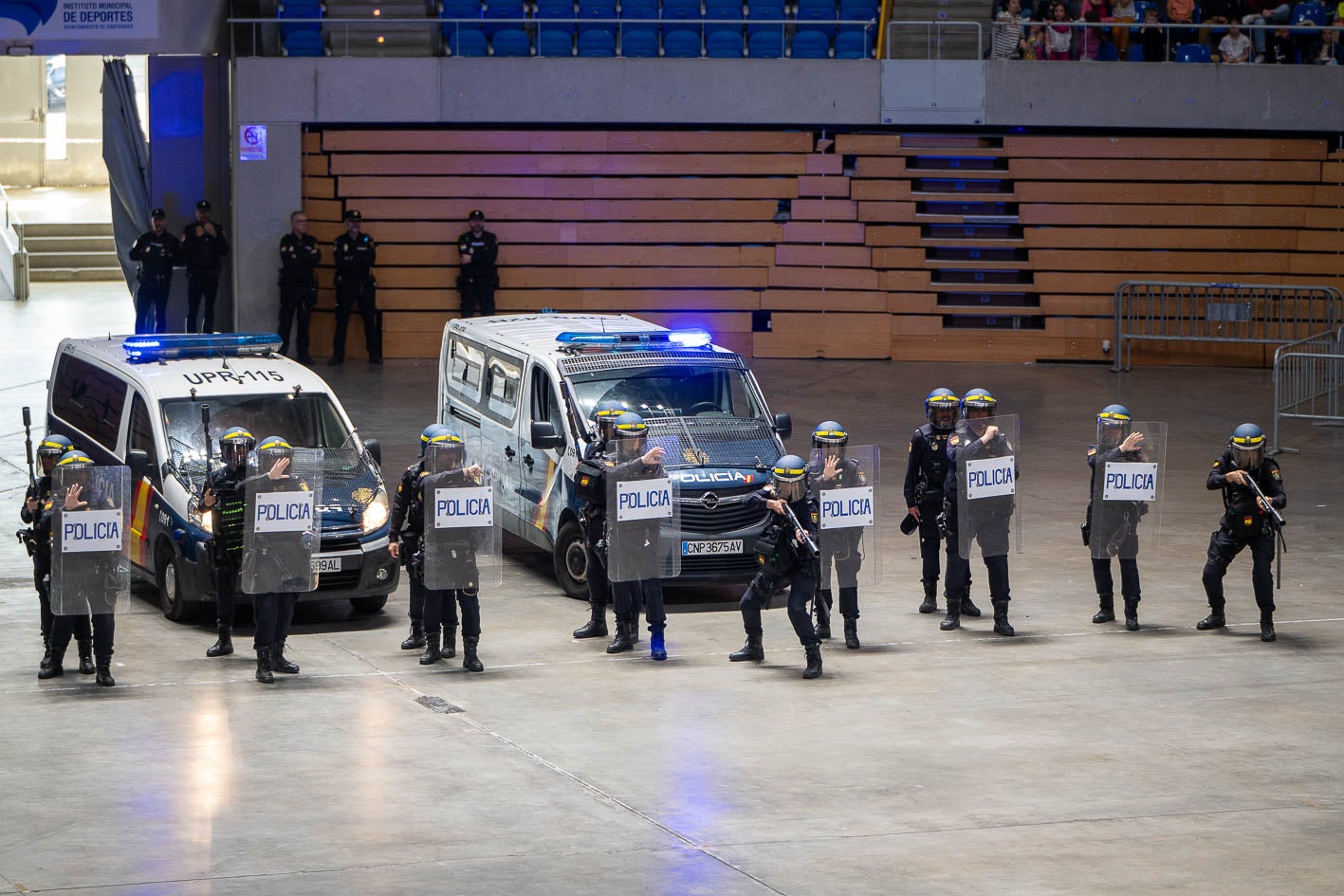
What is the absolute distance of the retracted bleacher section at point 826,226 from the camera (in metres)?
26.6

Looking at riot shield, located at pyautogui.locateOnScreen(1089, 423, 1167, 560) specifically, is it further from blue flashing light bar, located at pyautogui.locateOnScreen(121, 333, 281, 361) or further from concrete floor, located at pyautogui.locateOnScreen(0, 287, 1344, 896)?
blue flashing light bar, located at pyautogui.locateOnScreen(121, 333, 281, 361)

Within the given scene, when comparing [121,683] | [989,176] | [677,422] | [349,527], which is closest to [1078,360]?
[989,176]

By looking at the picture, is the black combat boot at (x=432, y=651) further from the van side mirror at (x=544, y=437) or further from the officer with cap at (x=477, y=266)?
the officer with cap at (x=477, y=266)

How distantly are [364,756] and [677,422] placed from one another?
16.2 ft

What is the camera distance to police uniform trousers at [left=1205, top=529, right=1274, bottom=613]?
1266 cm

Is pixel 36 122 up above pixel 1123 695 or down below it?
above

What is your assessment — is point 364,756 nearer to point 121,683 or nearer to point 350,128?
point 121,683

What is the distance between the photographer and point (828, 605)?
1270 centimetres

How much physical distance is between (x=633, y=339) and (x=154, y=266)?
12947mm

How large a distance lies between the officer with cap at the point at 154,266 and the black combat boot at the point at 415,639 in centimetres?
1435

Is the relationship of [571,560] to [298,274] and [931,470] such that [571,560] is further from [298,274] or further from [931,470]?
[298,274]

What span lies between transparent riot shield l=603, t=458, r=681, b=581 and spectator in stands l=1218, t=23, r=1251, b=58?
17.0 m

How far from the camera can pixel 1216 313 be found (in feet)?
85.1

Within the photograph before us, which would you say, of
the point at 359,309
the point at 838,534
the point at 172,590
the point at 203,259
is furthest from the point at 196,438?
the point at 203,259
